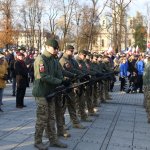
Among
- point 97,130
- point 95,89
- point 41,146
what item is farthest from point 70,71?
point 95,89

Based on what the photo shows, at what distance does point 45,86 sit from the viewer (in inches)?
305

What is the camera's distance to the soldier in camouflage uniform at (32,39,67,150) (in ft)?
24.8

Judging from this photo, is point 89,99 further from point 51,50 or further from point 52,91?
point 51,50

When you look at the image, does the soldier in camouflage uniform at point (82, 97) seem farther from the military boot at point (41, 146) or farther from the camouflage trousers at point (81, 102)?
the military boot at point (41, 146)

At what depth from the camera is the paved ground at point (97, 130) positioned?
8531mm

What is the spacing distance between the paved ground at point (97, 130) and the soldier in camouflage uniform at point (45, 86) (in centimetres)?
52

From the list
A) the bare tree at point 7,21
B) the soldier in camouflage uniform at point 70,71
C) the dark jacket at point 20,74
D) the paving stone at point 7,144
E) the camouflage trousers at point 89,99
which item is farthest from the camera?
the bare tree at point 7,21

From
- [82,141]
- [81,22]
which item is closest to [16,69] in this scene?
[82,141]

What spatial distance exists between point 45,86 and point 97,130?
3.03 meters

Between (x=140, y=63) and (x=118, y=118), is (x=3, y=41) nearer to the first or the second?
(x=140, y=63)

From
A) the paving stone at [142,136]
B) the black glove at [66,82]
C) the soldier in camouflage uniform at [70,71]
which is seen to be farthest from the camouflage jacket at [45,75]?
the paving stone at [142,136]

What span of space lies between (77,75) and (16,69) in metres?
4.41

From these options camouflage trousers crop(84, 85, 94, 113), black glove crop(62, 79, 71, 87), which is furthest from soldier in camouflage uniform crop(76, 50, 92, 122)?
black glove crop(62, 79, 71, 87)

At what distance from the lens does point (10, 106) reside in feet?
46.2
